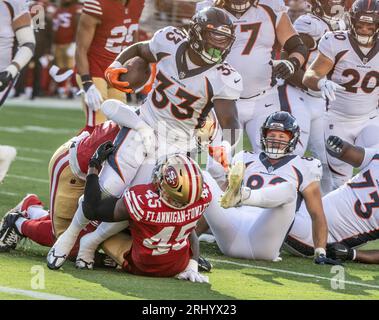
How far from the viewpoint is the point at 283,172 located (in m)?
6.31

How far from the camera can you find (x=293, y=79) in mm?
A: 7820

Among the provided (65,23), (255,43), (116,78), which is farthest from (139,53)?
(65,23)

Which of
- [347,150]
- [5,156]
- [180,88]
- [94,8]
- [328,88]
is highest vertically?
[180,88]

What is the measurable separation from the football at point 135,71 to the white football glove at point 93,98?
149 cm

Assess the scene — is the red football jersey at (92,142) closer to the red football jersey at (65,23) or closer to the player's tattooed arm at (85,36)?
the player's tattooed arm at (85,36)

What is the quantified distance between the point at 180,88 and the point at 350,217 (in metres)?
1.42

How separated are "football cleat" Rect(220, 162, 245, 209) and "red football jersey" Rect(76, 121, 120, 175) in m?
0.74

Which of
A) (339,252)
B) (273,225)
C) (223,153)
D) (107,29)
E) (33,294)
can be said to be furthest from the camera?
(107,29)

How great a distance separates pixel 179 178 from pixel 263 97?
257cm

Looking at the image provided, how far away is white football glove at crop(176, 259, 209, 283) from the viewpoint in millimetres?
5461

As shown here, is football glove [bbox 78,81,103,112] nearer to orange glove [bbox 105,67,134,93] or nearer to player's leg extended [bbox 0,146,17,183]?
player's leg extended [bbox 0,146,17,183]

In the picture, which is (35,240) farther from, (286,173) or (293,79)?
(293,79)

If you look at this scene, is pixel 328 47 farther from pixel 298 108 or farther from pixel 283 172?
pixel 283 172

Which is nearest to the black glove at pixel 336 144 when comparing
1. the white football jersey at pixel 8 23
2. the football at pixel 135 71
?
the football at pixel 135 71
